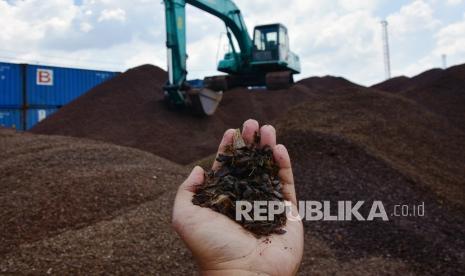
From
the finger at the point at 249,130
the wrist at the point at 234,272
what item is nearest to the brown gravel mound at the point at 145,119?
the finger at the point at 249,130

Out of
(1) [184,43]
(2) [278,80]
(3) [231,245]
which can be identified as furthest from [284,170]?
(2) [278,80]

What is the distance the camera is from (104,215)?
606cm

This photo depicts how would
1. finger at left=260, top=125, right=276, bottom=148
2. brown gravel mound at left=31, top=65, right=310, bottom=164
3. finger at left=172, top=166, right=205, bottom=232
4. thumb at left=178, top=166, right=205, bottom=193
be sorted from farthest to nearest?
brown gravel mound at left=31, top=65, right=310, bottom=164 → finger at left=260, top=125, right=276, bottom=148 → thumb at left=178, top=166, right=205, bottom=193 → finger at left=172, top=166, right=205, bottom=232

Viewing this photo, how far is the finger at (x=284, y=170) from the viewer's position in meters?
3.18

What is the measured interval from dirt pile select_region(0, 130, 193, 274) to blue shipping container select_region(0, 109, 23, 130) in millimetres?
10835

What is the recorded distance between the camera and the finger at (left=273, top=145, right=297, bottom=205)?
3184mm

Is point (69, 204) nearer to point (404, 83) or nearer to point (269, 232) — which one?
point (269, 232)

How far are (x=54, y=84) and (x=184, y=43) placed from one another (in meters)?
9.82

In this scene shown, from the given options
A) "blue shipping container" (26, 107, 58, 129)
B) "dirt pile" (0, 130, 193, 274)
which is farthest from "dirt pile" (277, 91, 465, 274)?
"blue shipping container" (26, 107, 58, 129)

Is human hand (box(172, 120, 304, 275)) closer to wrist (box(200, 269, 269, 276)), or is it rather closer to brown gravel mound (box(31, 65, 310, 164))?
wrist (box(200, 269, 269, 276))

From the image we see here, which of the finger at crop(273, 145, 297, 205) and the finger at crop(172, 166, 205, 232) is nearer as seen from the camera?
the finger at crop(172, 166, 205, 232)

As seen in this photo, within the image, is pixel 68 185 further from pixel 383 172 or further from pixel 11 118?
pixel 11 118

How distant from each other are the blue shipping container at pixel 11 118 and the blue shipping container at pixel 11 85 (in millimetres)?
234

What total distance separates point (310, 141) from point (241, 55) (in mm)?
8837
